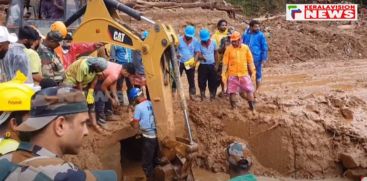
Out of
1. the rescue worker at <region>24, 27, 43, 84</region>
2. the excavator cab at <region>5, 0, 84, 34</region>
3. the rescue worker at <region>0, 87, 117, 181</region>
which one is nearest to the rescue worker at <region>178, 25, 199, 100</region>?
the excavator cab at <region>5, 0, 84, 34</region>

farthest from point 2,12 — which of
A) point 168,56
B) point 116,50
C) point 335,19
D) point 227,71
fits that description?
point 335,19

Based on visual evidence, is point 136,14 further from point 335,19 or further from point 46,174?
point 335,19

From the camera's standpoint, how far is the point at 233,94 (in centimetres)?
970

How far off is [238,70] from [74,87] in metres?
5.29

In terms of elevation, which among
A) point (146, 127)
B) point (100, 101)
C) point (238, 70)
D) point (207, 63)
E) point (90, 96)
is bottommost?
point (146, 127)

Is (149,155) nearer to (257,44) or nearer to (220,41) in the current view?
(220,41)

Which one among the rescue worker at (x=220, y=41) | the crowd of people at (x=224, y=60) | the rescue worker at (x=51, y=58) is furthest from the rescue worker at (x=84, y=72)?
the rescue worker at (x=220, y=41)

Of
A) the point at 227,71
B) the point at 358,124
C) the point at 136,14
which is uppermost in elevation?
the point at 136,14

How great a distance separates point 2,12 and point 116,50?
6.95 metres

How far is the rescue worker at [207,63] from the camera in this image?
1017 cm

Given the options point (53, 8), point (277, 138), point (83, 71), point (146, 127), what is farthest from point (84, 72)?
point (277, 138)

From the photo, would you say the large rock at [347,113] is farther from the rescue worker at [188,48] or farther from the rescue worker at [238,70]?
the rescue worker at [188,48]

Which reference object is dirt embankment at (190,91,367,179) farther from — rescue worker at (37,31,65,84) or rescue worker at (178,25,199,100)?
rescue worker at (37,31,65,84)

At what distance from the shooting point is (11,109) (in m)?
3.35
